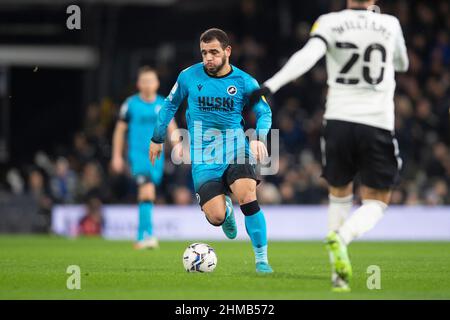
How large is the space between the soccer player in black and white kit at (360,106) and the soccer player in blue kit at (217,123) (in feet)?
6.30

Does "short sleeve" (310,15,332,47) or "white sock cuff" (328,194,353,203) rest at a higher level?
"short sleeve" (310,15,332,47)

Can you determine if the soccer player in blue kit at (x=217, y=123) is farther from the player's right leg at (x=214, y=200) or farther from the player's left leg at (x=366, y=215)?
the player's left leg at (x=366, y=215)

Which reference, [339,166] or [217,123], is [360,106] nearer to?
[339,166]

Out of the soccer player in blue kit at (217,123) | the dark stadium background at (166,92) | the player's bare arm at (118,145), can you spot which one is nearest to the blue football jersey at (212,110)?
the soccer player in blue kit at (217,123)

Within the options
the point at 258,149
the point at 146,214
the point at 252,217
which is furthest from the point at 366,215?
the point at 146,214

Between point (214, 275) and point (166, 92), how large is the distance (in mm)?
13989

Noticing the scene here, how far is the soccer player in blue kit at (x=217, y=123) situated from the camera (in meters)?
10.2

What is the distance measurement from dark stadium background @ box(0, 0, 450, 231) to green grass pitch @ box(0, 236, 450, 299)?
6091mm

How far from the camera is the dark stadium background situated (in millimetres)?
21641

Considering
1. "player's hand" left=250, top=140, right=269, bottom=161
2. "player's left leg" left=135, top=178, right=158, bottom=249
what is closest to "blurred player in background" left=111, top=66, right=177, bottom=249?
"player's left leg" left=135, top=178, right=158, bottom=249

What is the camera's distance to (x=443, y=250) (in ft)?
49.9

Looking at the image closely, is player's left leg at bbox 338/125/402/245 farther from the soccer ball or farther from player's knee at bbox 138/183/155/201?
player's knee at bbox 138/183/155/201

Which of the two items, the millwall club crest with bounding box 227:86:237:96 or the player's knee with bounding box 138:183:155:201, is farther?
the player's knee with bounding box 138:183:155:201

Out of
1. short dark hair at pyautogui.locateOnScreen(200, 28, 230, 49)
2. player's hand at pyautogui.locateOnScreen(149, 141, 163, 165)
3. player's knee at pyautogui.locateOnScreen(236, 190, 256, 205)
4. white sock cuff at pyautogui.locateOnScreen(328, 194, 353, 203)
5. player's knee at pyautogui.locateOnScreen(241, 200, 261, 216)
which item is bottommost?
player's knee at pyautogui.locateOnScreen(241, 200, 261, 216)
